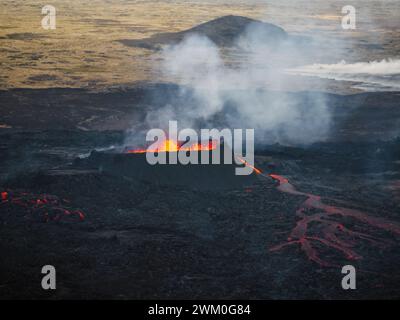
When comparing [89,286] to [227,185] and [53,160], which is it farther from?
[53,160]

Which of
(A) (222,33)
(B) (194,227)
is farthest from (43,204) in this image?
(A) (222,33)

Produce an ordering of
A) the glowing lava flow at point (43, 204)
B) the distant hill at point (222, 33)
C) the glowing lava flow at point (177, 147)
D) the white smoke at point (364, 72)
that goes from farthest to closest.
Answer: the distant hill at point (222, 33), the white smoke at point (364, 72), the glowing lava flow at point (177, 147), the glowing lava flow at point (43, 204)

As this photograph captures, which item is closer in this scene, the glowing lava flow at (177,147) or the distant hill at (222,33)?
the glowing lava flow at (177,147)

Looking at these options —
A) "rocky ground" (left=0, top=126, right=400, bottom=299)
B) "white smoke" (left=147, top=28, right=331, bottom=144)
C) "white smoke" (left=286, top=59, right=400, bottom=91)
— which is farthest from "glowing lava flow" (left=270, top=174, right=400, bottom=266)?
"white smoke" (left=286, top=59, right=400, bottom=91)

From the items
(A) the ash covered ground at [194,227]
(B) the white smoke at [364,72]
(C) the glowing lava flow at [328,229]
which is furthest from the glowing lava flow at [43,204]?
(B) the white smoke at [364,72]

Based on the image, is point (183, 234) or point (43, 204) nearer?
point (183, 234)

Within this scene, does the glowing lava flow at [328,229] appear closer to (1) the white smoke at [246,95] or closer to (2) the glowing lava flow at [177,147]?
(2) the glowing lava flow at [177,147]

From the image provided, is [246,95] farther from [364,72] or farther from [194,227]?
[194,227]
